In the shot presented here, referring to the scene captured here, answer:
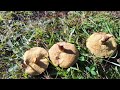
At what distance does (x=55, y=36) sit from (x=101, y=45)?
650 mm

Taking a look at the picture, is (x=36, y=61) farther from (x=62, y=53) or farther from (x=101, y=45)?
(x=101, y=45)

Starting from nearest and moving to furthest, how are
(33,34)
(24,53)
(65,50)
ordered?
(65,50), (24,53), (33,34)

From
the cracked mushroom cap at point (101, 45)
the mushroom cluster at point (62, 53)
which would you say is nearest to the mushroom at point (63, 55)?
the mushroom cluster at point (62, 53)

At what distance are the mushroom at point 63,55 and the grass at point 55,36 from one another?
0.32ft

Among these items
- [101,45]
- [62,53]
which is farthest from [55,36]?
[101,45]

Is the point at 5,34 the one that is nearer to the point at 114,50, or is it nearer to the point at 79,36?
the point at 79,36

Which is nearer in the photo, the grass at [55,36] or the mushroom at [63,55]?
the mushroom at [63,55]

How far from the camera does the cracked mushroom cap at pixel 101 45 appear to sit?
11.2 feet

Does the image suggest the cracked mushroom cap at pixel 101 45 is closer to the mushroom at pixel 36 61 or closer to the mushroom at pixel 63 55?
the mushroom at pixel 63 55

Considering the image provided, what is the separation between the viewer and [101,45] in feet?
11.1

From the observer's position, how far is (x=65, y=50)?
3371 millimetres

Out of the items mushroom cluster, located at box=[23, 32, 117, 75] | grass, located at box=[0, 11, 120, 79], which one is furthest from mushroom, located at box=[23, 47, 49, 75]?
grass, located at box=[0, 11, 120, 79]

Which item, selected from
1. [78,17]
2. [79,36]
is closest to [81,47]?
[79,36]
